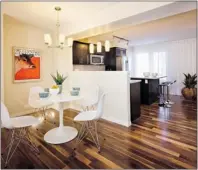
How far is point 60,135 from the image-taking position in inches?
99.1

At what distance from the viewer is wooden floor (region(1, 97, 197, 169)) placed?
1783 mm

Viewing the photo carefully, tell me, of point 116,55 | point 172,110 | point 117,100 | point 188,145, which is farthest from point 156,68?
point 188,145

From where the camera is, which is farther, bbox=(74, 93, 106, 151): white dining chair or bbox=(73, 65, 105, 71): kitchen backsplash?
bbox=(73, 65, 105, 71): kitchen backsplash

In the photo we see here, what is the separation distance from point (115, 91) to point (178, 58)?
4.55 metres

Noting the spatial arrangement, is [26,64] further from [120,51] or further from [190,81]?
[190,81]

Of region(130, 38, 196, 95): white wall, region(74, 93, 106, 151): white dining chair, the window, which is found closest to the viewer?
region(74, 93, 106, 151): white dining chair

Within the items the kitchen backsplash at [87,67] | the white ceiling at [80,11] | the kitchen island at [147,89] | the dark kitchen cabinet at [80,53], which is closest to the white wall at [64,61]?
the dark kitchen cabinet at [80,53]

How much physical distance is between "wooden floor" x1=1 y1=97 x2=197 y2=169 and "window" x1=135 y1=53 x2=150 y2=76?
463cm

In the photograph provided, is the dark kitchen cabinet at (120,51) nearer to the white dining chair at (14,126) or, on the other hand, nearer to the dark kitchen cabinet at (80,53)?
the dark kitchen cabinet at (80,53)

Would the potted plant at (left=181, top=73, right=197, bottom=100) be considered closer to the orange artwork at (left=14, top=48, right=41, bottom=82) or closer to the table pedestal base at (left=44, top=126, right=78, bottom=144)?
the table pedestal base at (left=44, top=126, right=78, bottom=144)

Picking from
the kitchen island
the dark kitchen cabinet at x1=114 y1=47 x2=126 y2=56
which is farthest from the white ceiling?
the dark kitchen cabinet at x1=114 y1=47 x2=126 y2=56

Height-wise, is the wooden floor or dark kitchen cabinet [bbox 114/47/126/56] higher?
dark kitchen cabinet [bbox 114/47/126/56]

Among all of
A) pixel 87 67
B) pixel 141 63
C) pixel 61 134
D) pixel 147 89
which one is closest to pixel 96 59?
pixel 87 67

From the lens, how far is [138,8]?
2.48 meters
